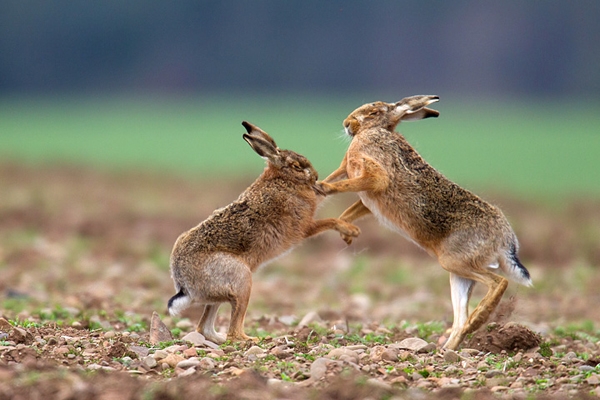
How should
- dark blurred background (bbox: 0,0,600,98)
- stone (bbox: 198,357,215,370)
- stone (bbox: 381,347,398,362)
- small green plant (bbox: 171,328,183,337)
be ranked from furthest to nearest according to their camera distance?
dark blurred background (bbox: 0,0,600,98), small green plant (bbox: 171,328,183,337), stone (bbox: 381,347,398,362), stone (bbox: 198,357,215,370)

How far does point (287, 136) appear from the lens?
40.4 metres

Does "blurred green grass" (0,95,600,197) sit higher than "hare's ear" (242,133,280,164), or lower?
lower

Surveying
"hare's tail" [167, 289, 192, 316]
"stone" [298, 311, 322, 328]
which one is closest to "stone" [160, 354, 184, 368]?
"hare's tail" [167, 289, 192, 316]

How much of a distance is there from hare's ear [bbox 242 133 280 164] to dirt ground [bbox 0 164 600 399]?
131cm

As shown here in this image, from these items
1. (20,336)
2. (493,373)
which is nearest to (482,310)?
(493,373)

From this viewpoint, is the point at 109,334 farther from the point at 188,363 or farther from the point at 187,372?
the point at 187,372

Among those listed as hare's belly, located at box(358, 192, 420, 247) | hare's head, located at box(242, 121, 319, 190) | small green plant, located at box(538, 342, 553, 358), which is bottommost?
small green plant, located at box(538, 342, 553, 358)

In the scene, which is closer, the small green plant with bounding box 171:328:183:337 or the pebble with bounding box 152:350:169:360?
the pebble with bounding box 152:350:169:360

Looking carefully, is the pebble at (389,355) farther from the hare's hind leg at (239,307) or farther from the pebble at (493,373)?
the hare's hind leg at (239,307)

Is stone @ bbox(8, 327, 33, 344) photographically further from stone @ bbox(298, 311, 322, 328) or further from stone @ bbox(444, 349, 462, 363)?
stone @ bbox(444, 349, 462, 363)

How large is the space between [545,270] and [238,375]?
9.45 meters

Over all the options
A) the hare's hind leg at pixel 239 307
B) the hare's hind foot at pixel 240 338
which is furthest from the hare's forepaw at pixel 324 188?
the hare's hind foot at pixel 240 338

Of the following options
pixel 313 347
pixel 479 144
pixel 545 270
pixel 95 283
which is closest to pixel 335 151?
pixel 479 144

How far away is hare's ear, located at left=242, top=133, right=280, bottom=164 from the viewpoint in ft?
27.2
